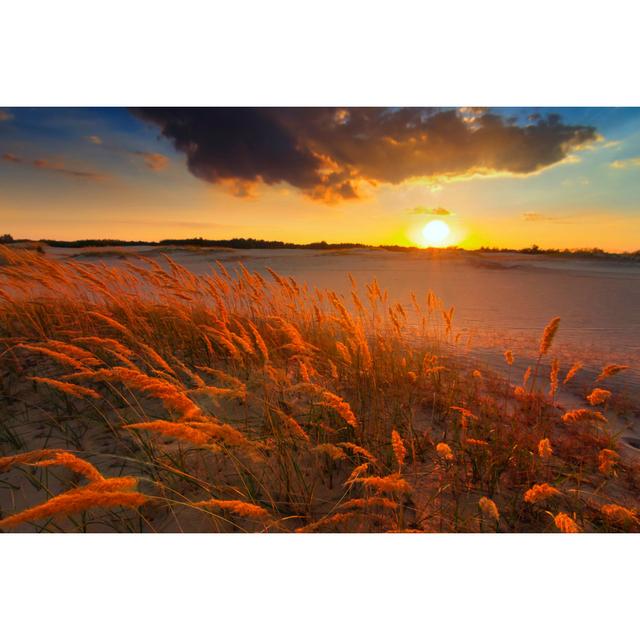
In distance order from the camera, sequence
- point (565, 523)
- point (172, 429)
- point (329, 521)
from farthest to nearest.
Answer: point (329, 521) < point (565, 523) < point (172, 429)

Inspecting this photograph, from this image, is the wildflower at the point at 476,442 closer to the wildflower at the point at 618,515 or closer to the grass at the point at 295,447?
the grass at the point at 295,447

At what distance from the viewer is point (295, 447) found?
58.7 inches

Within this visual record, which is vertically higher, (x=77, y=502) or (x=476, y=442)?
(x=77, y=502)

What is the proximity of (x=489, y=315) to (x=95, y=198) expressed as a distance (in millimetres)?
4120

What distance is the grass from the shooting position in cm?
113

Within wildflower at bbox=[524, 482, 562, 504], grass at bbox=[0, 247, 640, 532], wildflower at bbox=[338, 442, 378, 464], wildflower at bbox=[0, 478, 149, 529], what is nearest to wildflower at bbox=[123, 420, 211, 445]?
grass at bbox=[0, 247, 640, 532]

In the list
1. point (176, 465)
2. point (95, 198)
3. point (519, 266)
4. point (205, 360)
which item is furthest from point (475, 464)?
point (519, 266)

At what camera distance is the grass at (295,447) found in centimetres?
113

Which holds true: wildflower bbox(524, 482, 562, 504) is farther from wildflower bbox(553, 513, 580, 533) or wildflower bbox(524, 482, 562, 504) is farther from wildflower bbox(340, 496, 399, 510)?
wildflower bbox(340, 496, 399, 510)

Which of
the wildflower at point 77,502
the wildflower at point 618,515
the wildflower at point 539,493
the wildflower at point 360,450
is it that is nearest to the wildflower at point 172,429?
the wildflower at point 77,502

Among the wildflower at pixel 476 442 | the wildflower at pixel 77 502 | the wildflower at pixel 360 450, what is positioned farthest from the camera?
the wildflower at pixel 476 442

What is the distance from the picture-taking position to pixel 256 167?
288 centimetres

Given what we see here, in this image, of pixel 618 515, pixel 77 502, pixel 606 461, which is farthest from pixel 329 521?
pixel 606 461

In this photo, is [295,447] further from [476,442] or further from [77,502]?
[77,502]
